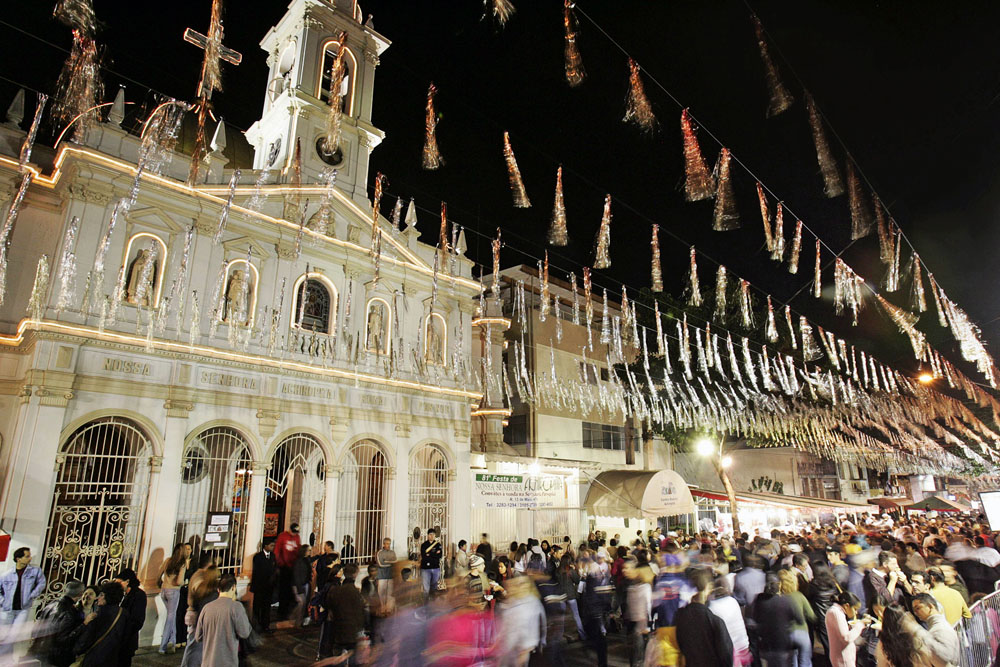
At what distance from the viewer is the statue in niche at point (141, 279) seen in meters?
13.1

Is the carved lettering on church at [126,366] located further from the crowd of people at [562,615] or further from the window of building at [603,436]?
the window of building at [603,436]

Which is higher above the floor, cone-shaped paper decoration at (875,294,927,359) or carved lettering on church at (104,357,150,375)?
cone-shaped paper decoration at (875,294,927,359)

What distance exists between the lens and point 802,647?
6168mm

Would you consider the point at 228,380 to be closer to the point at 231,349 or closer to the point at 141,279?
the point at 231,349

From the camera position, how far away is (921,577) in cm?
642

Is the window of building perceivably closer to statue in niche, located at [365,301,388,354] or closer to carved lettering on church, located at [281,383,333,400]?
statue in niche, located at [365,301,388,354]

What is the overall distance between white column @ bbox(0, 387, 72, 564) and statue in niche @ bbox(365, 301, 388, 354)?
7483 millimetres

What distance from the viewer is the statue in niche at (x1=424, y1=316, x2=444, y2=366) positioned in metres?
18.3

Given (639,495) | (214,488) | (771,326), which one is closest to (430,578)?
(214,488)

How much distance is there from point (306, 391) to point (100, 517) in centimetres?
521

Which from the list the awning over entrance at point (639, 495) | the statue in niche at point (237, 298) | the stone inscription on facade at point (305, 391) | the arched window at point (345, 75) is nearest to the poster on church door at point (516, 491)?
the awning over entrance at point (639, 495)

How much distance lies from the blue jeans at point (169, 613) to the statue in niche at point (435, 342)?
31.2 feet

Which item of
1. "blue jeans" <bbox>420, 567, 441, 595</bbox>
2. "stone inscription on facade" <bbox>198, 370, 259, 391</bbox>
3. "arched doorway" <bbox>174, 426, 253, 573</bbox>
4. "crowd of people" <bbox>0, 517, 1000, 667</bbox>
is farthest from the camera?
"stone inscription on facade" <bbox>198, 370, 259, 391</bbox>

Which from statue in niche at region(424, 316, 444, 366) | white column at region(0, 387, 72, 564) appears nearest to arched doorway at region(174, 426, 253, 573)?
white column at region(0, 387, 72, 564)
